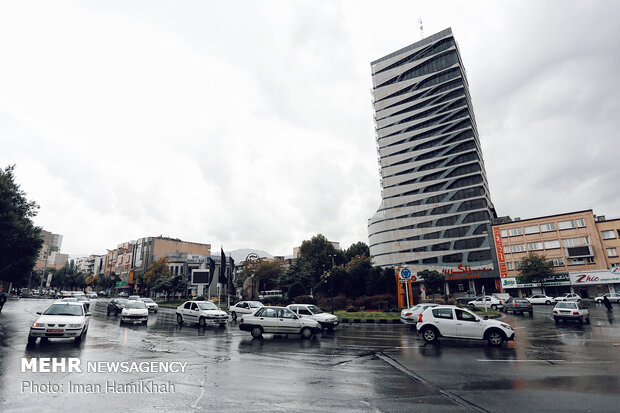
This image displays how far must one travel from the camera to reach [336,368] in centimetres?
948

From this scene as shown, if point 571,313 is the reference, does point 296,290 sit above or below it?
above

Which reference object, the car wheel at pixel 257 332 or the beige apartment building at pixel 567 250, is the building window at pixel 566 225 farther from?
the car wheel at pixel 257 332

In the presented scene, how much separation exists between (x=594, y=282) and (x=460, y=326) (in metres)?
58.8

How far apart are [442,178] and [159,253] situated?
81.3m

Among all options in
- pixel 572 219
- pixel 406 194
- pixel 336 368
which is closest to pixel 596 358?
pixel 336 368

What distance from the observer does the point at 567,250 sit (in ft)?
189

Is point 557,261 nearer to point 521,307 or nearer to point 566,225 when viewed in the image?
point 566,225

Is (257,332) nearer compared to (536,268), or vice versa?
(257,332)

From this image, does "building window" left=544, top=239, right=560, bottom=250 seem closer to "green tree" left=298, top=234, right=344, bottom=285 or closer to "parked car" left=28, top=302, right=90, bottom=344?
"green tree" left=298, top=234, right=344, bottom=285

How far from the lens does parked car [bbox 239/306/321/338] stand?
53.9ft

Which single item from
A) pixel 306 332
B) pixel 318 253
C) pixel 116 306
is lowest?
pixel 306 332

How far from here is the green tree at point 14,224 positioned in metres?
27.1

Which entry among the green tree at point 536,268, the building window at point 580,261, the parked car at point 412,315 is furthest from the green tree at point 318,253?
the parked car at point 412,315

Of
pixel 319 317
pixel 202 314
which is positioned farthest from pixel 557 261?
pixel 202 314
